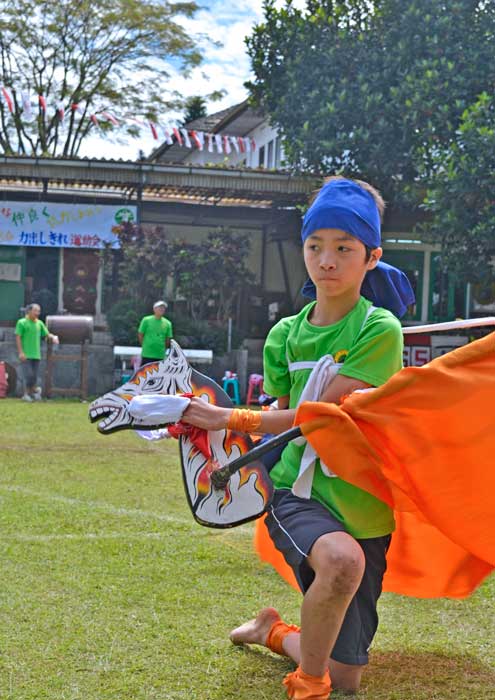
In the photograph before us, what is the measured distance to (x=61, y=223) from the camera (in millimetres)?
21734

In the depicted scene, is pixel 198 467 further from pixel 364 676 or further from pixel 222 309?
pixel 222 309

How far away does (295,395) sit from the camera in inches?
140

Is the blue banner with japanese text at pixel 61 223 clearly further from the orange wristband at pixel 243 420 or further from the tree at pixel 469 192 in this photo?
the orange wristband at pixel 243 420

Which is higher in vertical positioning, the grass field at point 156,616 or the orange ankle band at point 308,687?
the orange ankle band at point 308,687

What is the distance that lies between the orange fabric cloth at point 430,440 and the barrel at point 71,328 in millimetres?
17562

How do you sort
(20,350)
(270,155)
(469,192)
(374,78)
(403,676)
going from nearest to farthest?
1. (403,676)
2. (20,350)
3. (469,192)
4. (374,78)
5. (270,155)

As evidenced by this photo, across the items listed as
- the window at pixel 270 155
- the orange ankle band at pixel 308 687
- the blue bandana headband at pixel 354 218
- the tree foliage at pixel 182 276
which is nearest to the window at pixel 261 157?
the window at pixel 270 155

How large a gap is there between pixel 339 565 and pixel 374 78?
19014 millimetres

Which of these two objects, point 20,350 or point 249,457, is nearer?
point 249,457

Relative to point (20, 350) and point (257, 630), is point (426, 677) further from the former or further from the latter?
point (20, 350)

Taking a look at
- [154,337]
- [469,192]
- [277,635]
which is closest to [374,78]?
[469,192]

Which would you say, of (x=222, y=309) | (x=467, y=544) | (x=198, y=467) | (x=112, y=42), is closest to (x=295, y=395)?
(x=198, y=467)

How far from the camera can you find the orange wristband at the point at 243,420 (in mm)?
3334

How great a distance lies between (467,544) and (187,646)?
1.25m
